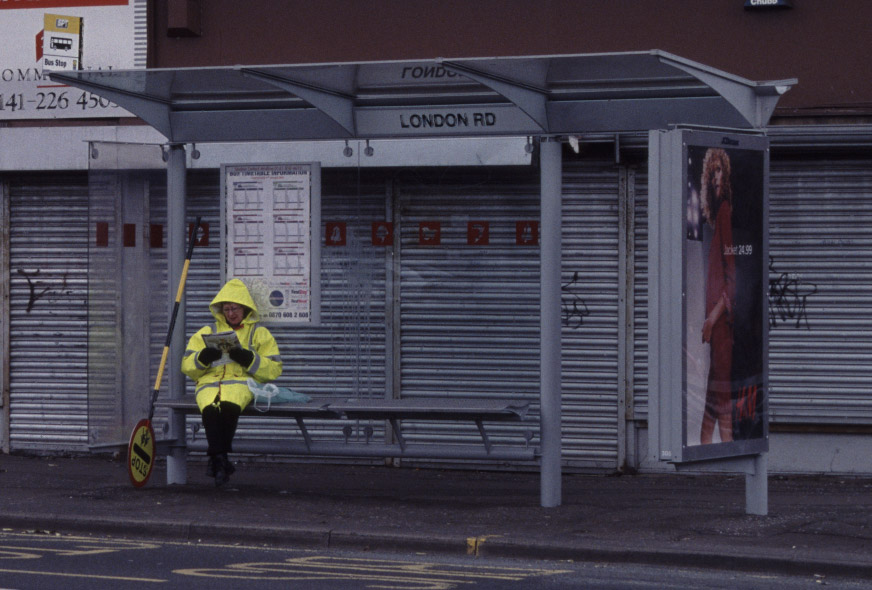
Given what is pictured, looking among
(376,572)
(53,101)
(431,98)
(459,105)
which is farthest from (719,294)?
(53,101)

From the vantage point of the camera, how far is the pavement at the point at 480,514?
8.52 m

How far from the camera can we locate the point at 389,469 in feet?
42.1

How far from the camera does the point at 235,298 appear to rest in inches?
→ 433

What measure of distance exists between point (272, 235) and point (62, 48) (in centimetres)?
357

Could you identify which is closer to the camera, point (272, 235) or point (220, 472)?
point (220, 472)

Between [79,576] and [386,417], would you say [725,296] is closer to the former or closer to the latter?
[386,417]

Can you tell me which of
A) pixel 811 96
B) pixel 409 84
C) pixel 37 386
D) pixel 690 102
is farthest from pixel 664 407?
pixel 37 386

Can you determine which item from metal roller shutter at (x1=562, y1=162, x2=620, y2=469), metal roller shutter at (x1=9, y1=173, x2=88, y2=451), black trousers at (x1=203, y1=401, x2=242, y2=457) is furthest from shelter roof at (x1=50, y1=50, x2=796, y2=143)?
metal roller shutter at (x1=9, y1=173, x2=88, y2=451)

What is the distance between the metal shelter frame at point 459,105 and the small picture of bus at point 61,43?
2.53m

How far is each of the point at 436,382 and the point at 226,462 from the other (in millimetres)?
2451

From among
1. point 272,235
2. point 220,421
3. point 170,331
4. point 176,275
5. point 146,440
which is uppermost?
point 272,235

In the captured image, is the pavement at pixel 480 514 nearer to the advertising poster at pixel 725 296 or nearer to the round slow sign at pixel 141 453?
the round slow sign at pixel 141 453

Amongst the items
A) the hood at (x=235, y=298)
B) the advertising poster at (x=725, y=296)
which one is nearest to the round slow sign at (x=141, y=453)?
the hood at (x=235, y=298)

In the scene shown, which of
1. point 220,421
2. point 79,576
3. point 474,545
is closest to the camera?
point 79,576
